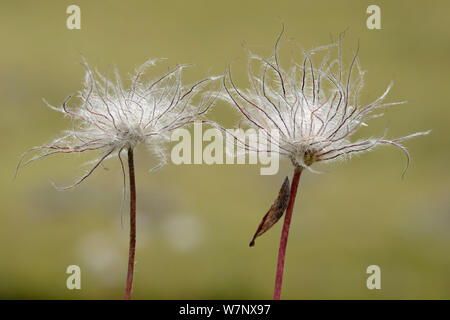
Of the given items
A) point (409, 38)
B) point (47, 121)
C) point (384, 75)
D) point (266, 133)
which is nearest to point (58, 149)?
point (266, 133)

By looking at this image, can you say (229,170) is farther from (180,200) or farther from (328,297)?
(328,297)

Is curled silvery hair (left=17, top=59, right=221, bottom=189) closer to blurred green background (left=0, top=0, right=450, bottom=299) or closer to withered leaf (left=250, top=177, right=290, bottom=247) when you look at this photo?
withered leaf (left=250, top=177, right=290, bottom=247)

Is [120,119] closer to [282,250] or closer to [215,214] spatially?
[282,250]

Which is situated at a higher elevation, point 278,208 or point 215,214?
point 278,208

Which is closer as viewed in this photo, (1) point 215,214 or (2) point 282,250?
(2) point 282,250

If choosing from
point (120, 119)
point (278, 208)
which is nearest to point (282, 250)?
point (278, 208)

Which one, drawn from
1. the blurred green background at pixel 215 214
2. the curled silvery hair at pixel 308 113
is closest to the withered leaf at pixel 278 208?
the curled silvery hair at pixel 308 113

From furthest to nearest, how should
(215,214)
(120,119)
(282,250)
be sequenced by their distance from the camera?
(215,214) → (120,119) → (282,250)

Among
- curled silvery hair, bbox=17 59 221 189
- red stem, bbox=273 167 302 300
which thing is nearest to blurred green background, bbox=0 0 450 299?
curled silvery hair, bbox=17 59 221 189
